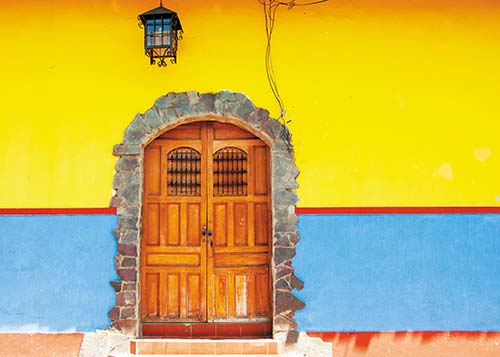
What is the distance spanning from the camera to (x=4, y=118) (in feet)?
15.8

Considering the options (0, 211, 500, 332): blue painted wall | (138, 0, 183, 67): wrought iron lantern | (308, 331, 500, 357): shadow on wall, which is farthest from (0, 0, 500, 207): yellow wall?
(308, 331, 500, 357): shadow on wall

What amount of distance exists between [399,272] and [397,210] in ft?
1.99

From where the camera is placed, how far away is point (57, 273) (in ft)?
15.3

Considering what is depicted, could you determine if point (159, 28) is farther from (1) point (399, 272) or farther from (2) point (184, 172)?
(1) point (399, 272)

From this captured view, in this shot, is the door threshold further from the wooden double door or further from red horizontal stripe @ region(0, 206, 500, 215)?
red horizontal stripe @ region(0, 206, 500, 215)

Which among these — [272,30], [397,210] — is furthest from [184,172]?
[397,210]

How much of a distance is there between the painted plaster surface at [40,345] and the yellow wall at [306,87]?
4.20 ft

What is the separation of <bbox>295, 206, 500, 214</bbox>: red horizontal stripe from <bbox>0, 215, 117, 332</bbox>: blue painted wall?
6.53 feet

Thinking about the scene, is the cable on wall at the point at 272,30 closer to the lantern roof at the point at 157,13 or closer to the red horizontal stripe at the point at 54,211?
the lantern roof at the point at 157,13

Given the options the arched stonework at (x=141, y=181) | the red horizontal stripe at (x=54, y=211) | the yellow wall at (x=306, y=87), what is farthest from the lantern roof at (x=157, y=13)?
the red horizontal stripe at (x=54, y=211)

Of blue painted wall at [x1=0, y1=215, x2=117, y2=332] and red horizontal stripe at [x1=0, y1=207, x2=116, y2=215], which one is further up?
red horizontal stripe at [x1=0, y1=207, x2=116, y2=215]

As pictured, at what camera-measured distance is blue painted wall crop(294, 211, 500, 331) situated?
4582 mm

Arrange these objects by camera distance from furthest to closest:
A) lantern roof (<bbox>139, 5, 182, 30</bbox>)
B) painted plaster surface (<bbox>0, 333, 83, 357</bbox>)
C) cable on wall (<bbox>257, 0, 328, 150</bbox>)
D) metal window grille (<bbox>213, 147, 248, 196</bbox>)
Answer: metal window grille (<bbox>213, 147, 248, 196</bbox>) → cable on wall (<bbox>257, 0, 328, 150</bbox>) → painted plaster surface (<bbox>0, 333, 83, 357</bbox>) → lantern roof (<bbox>139, 5, 182, 30</bbox>)

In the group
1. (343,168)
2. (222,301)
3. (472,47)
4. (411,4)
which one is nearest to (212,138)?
(343,168)
